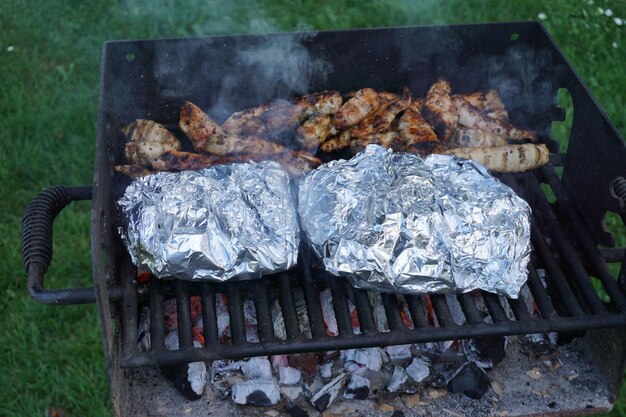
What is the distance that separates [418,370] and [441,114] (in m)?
1.04

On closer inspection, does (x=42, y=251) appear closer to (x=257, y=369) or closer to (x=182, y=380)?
(x=182, y=380)

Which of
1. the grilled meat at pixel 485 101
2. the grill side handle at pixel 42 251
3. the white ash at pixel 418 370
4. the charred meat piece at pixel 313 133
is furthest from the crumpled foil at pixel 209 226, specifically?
the grilled meat at pixel 485 101

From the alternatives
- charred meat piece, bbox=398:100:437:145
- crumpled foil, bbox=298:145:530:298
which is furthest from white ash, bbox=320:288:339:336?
charred meat piece, bbox=398:100:437:145

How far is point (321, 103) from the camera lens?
283 cm

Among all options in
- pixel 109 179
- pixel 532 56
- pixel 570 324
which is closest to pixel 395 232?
pixel 570 324

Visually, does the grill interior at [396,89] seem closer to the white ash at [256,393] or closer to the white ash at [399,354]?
the white ash at [399,354]

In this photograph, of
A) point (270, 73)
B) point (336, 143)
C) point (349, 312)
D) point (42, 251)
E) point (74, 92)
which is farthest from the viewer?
point (74, 92)

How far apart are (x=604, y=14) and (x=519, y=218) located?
3430 mm

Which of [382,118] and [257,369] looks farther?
[382,118]

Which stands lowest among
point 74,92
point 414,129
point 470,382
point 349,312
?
point 74,92

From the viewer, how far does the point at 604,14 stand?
4918mm

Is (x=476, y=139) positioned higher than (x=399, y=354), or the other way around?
(x=476, y=139)

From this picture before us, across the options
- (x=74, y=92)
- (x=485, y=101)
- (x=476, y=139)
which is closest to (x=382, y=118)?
(x=476, y=139)

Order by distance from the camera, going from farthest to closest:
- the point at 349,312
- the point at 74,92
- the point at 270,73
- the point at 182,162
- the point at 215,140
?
the point at 74,92, the point at 270,73, the point at 215,140, the point at 182,162, the point at 349,312
